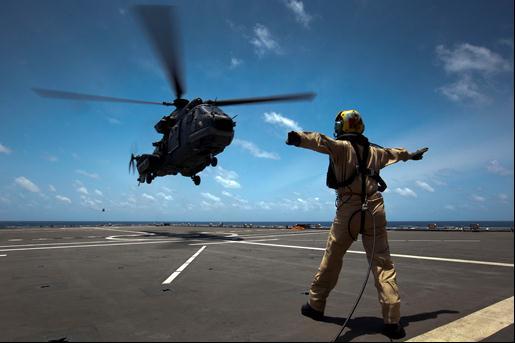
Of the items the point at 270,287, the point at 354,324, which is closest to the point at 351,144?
the point at 354,324

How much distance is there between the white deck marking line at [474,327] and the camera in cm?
312

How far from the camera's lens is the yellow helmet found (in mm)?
4090

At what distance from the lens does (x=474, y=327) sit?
3.40m

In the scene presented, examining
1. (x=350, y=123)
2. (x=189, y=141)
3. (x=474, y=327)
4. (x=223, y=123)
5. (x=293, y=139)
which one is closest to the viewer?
(x=474, y=327)

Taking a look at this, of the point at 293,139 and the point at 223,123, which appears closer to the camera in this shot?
the point at 293,139

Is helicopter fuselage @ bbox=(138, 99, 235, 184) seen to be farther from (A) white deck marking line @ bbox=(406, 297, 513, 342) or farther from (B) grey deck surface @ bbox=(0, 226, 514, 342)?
(A) white deck marking line @ bbox=(406, 297, 513, 342)

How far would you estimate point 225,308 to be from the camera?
425cm

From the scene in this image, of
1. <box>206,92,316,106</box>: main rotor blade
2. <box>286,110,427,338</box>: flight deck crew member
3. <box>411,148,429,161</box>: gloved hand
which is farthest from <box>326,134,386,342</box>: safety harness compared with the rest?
<box>206,92,316,106</box>: main rotor blade

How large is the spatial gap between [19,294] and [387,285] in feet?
17.5

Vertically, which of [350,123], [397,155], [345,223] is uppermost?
[350,123]

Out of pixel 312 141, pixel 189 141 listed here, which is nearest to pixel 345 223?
pixel 312 141

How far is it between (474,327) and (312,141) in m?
2.54

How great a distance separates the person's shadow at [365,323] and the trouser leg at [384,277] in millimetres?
280

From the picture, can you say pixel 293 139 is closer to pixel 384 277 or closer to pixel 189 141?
pixel 384 277
